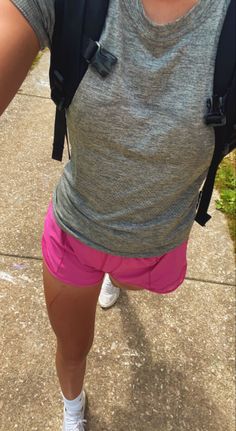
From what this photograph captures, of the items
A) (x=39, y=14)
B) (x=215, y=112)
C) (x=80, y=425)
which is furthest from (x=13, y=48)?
(x=80, y=425)

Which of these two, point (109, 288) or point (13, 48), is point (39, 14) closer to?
point (13, 48)

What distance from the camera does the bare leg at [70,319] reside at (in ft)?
4.81

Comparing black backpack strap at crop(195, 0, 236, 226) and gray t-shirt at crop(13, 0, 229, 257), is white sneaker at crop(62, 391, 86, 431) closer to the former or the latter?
gray t-shirt at crop(13, 0, 229, 257)

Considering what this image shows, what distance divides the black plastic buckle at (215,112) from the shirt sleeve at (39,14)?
1.29 ft

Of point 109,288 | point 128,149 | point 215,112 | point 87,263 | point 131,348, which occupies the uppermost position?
point 215,112

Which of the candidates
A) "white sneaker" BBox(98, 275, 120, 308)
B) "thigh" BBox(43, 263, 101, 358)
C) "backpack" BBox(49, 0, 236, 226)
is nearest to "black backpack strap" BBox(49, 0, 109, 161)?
"backpack" BBox(49, 0, 236, 226)

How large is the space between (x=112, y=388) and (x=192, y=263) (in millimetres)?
1028

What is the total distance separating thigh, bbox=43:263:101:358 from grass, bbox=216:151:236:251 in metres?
1.82

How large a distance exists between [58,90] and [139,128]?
215 mm

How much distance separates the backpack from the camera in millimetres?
948

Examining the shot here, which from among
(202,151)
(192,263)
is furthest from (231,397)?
(202,151)

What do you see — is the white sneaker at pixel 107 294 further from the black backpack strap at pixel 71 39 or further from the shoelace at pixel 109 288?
the black backpack strap at pixel 71 39

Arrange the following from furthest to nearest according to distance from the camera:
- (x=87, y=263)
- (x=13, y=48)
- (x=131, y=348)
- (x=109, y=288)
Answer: (x=109, y=288), (x=131, y=348), (x=87, y=263), (x=13, y=48)

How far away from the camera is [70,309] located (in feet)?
4.90
